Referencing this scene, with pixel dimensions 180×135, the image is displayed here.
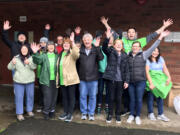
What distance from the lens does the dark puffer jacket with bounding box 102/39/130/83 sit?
3.33 meters

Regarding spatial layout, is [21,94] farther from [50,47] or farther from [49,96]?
[50,47]

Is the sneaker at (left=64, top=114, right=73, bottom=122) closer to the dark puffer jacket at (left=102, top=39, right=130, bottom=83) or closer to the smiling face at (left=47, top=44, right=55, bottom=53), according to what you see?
the dark puffer jacket at (left=102, top=39, right=130, bottom=83)

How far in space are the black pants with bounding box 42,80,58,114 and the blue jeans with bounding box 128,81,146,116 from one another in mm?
1529

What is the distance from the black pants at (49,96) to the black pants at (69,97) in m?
0.20

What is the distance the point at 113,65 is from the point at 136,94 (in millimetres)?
769

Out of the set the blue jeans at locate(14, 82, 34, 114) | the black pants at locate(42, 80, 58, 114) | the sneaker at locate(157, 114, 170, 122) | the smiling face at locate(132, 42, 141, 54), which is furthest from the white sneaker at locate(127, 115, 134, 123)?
the blue jeans at locate(14, 82, 34, 114)

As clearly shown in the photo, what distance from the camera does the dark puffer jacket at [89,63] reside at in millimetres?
3383

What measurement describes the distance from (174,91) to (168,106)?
15.9 inches

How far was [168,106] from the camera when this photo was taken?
14.4 ft

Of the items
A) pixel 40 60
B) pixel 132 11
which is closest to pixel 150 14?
pixel 132 11

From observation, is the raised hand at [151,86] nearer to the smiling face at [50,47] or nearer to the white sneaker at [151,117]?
the white sneaker at [151,117]

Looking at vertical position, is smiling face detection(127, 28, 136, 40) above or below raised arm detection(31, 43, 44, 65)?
above

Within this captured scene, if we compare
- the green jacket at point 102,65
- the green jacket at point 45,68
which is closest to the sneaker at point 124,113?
the green jacket at point 102,65

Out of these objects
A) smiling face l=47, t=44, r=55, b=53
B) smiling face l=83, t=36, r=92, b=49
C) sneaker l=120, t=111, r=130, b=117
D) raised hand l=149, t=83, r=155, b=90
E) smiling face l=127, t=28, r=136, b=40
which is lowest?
sneaker l=120, t=111, r=130, b=117
